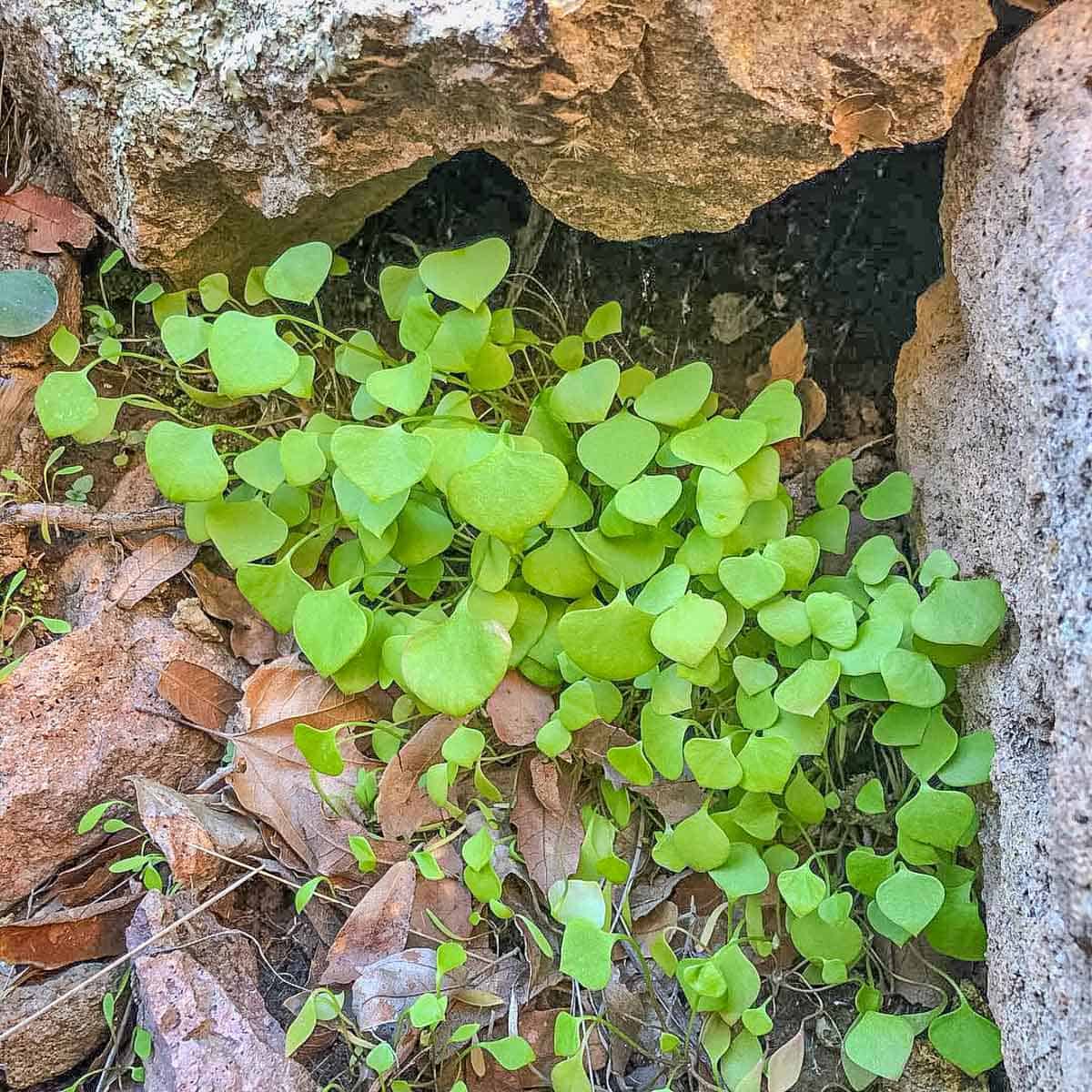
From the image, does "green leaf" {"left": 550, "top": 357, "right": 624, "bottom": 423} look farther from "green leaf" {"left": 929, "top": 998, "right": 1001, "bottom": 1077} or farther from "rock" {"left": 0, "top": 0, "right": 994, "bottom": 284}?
"green leaf" {"left": 929, "top": 998, "right": 1001, "bottom": 1077}

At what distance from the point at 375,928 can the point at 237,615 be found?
49cm

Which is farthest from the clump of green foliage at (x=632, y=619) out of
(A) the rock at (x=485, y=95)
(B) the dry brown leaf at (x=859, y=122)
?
(B) the dry brown leaf at (x=859, y=122)

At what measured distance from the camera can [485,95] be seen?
97cm

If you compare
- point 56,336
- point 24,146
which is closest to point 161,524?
point 56,336

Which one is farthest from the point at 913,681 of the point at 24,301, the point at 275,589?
the point at 24,301

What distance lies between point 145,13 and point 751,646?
1.02 metres

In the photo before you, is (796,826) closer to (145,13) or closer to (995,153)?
(995,153)

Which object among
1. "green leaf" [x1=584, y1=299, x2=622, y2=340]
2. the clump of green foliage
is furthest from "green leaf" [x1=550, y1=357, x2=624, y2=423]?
"green leaf" [x1=584, y1=299, x2=622, y2=340]

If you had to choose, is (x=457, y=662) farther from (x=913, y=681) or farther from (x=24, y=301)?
(x=24, y=301)

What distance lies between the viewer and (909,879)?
101 centimetres

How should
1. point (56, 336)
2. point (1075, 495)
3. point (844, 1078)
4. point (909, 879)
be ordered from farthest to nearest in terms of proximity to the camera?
1. point (56, 336)
2. point (844, 1078)
3. point (909, 879)
4. point (1075, 495)

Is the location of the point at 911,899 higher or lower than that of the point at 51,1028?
higher

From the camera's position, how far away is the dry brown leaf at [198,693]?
1.30m

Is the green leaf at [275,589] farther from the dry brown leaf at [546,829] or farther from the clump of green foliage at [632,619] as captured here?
the dry brown leaf at [546,829]
